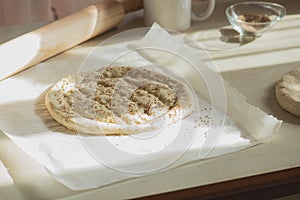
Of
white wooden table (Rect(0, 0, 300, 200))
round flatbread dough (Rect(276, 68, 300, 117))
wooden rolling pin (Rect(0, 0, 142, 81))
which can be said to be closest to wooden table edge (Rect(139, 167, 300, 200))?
white wooden table (Rect(0, 0, 300, 200))

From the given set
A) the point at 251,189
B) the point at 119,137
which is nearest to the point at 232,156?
the point at 251,189

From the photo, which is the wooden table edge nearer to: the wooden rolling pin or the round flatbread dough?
the round flatbread dough

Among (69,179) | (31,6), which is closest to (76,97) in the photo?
(69,179)

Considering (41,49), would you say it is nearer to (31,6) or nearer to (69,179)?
(69,179)

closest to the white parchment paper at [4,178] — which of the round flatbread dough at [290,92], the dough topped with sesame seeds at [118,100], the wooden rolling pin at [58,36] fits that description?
the dough topped with sesame seeds at [118,100]

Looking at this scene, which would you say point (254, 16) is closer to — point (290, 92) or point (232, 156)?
point (290, 92)

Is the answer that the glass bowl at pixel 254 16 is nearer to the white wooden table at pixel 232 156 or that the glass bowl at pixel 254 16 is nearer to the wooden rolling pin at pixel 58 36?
the white wooden table at pixel 232 156
